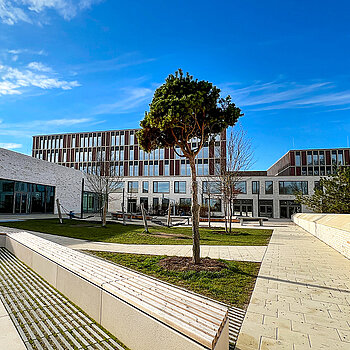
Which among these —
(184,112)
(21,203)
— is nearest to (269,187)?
(21,203)

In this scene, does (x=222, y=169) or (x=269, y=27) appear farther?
(x=222, y=169)

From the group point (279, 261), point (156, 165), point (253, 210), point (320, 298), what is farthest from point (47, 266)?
point (156, 165)

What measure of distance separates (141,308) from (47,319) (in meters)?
1.78

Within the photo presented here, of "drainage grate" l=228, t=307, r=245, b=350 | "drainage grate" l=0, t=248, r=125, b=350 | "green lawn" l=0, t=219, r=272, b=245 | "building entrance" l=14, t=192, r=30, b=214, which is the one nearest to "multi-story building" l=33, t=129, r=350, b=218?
"building entrance" l=14, t=192, r=30, b=214

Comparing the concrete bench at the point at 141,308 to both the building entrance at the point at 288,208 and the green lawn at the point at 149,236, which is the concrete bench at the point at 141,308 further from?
the building entrance at the point at 288,208

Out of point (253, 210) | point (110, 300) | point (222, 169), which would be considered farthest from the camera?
point (253, 210)

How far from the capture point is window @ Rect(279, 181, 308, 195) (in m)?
43.0

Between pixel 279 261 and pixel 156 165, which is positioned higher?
pixel 156 165

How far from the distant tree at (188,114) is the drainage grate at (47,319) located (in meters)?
3.80

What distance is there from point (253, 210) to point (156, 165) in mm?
20283

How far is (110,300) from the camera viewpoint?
350 cm

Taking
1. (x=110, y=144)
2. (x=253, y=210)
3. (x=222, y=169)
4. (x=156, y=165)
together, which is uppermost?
(x=110, y=144)

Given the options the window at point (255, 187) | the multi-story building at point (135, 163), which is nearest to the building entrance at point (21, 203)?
the multi-story building at point (135, 163)

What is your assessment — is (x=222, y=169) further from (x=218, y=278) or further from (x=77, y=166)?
(x=77, y=166)
